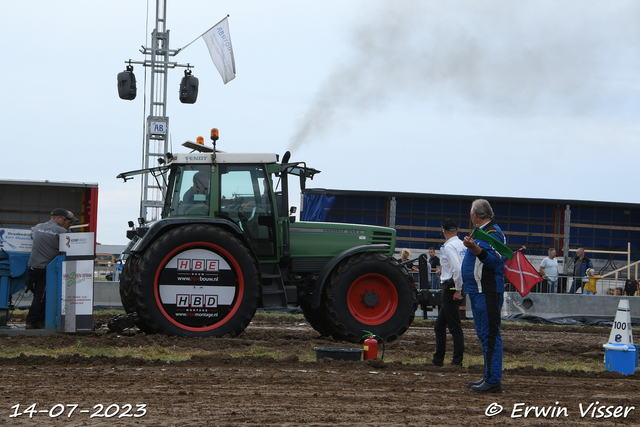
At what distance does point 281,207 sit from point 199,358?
8.90 ft

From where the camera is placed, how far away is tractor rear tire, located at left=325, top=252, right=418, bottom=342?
9.08 meters

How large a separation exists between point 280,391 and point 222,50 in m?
15.2

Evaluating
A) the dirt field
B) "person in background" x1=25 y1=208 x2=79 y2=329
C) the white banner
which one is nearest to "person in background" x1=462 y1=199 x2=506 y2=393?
the dirt field

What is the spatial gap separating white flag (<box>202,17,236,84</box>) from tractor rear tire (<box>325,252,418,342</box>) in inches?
441

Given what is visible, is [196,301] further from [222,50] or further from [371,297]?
[222,50]

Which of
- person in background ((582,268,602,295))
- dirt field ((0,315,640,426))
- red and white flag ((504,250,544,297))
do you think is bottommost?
person in background ((582,268,602,295))

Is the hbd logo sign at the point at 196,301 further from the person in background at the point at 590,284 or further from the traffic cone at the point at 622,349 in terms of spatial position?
the person in background at the point at 590,284

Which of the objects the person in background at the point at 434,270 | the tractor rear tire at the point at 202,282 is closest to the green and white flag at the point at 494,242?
the tractor rear tire at the point at 202,282

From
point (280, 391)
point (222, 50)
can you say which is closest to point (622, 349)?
point (280, 391)

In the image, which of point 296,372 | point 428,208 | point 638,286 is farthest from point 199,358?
point 428,208

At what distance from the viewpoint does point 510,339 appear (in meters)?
10.7

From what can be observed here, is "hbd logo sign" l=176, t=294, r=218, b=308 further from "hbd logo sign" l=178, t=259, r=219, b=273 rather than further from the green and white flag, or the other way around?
the green and white flag

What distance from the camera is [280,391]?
216 inches

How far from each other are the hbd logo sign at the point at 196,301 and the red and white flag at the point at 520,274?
4122 millimetres
